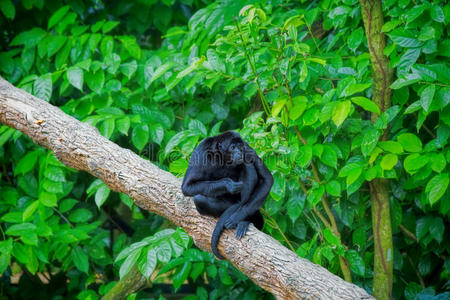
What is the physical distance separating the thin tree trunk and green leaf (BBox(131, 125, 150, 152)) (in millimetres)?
1970

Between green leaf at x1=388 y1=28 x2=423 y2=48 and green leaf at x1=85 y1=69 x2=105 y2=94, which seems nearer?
green leaf at x1=388 y1=28 x2=423 y2=48

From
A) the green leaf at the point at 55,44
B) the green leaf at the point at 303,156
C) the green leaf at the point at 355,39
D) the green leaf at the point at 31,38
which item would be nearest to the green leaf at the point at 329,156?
the green leaf at the point at 303,156

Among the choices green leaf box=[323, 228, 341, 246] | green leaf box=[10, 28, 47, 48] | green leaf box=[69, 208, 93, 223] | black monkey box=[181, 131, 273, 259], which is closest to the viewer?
black monkey box=[181, 131, 273, 259]

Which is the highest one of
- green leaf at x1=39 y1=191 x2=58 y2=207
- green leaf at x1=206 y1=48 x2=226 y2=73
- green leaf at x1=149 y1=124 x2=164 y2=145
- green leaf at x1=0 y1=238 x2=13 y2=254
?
green leaf at x1=206 y1=48 x2=226 y2=73

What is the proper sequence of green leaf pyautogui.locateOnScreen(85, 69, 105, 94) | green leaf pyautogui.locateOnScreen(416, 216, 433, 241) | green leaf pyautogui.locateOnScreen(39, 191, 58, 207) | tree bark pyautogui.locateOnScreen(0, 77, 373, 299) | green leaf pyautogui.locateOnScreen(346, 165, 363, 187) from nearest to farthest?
1. tree bark pyautogui.locateOnScreen(0, 77, 373, 299)
2. green leaf pyautogui.locateOnScreen(346, 165, 363, 187)
3. green leaf pyautogui.locateOnScreen(416, 216, 433, 241)
4. green leaf pyautogui.locateOnScreen(39, 191, 58, 207)
5. green leaf pyautogui.locateOnScreen(85, 69, 105, 94)

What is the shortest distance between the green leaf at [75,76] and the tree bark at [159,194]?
380 millimetres

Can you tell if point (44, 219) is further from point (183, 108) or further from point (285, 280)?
point (285, 280)

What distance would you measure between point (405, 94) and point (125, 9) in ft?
12.3

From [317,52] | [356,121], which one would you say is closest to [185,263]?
[356,121]

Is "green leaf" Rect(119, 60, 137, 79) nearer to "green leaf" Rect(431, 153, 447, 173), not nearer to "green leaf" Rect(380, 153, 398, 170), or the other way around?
"green leaf" Rect(380, 153, 398, 170)

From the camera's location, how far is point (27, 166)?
4941mm

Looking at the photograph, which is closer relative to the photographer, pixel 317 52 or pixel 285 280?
pixel 285 280

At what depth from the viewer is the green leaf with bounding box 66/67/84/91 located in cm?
441

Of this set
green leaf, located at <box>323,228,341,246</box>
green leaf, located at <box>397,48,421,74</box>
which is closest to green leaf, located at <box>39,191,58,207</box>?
green leaf, located at <box>323,228,341,246</box>
